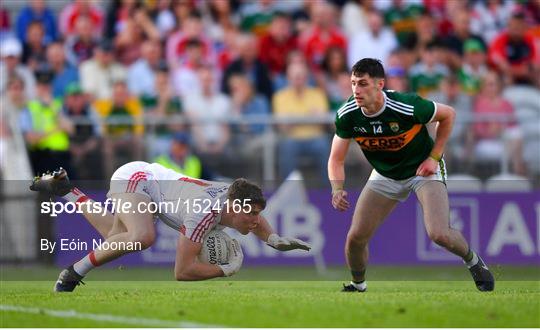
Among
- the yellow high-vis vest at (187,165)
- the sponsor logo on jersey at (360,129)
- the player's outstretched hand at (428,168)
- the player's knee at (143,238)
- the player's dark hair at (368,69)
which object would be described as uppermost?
the player's dark hair at (368,69)

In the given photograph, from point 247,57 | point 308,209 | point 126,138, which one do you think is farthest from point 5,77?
point 308,209

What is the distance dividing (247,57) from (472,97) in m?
3.42

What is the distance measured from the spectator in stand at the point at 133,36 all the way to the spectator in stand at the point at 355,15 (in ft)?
10.2

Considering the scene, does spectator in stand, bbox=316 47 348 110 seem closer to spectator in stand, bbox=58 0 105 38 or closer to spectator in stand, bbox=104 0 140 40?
spectator in stand, bbox=104 0 140 40

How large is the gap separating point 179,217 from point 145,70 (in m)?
8.69

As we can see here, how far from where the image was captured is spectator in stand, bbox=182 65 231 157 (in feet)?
63.9

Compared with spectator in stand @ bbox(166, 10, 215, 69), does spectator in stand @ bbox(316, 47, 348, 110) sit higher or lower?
lower

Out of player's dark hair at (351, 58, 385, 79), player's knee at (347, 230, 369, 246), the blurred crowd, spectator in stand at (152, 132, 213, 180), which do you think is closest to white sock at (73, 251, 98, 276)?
player's knee at (347, 230, 369, 246)

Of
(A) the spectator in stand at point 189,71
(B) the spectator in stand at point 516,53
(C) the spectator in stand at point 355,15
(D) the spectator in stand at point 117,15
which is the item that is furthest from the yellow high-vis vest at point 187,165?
(B) the spectator in stand at point 516,53

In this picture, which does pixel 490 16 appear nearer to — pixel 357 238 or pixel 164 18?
A: pixel 164 18

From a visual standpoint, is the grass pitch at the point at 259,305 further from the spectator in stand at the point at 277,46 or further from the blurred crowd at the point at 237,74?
the spectator in stand at the point at 277,46

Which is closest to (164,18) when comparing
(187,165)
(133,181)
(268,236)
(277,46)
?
(277,46)

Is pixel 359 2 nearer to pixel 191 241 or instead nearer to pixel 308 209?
pixel 308 209

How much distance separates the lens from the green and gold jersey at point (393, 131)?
12.6 meters
